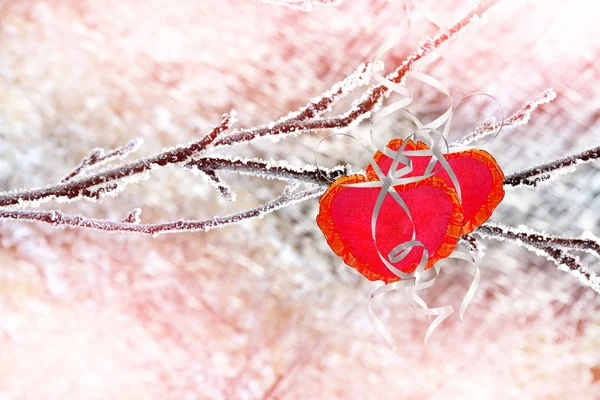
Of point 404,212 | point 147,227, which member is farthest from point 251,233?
point 404,212

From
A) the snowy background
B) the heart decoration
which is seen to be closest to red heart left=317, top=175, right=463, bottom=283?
the heart decoration

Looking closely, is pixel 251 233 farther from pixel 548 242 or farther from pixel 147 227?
pixel 548 242

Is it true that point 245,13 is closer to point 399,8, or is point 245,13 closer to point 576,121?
point 399,8

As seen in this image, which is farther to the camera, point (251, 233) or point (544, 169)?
point (251, 233)

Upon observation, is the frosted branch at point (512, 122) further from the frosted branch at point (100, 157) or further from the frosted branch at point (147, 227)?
the frosted branch at point (100, 157)

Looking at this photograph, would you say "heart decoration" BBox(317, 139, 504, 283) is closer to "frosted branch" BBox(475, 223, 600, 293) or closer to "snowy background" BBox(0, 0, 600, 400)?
"frosted branch" BBox(475, 223, 600, 293)

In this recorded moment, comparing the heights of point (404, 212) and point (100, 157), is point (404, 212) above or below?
below

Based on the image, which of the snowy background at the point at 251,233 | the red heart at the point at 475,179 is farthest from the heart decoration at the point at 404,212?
the snowy background at the point at 251,233
